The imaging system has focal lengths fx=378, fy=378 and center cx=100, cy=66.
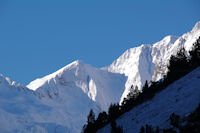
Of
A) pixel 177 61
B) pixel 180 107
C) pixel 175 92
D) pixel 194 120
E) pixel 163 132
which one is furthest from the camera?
pixel 177 61

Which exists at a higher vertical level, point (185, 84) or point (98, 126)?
point (98, 126)

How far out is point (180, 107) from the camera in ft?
170

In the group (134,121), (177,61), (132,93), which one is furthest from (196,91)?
(132,93)

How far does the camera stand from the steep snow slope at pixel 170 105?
5047 centimetres

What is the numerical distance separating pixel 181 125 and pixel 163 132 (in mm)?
2647

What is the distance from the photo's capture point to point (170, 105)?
57.1 m

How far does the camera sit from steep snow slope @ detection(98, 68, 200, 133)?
50.5 meters

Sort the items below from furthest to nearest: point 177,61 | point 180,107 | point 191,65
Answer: point 177,61 < point 191,65 < point 180,107

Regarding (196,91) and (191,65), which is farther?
(191,65)

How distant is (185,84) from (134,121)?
10813 millimetres

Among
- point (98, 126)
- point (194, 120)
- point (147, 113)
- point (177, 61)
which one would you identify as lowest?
A: point (194, 120)

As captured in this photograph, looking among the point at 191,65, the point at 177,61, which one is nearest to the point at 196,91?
the point at 191,65

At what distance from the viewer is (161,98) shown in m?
66.9

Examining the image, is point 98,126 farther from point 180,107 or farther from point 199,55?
point 180,107
